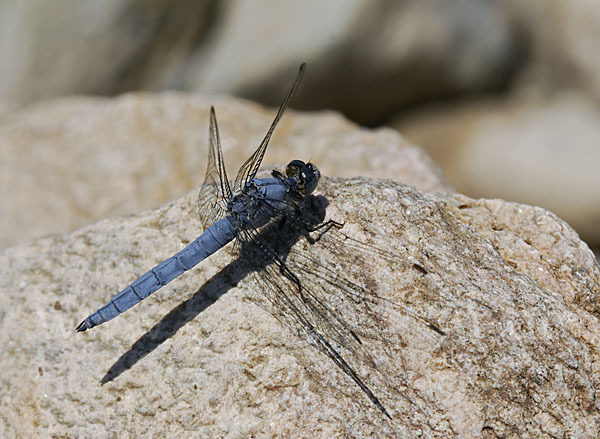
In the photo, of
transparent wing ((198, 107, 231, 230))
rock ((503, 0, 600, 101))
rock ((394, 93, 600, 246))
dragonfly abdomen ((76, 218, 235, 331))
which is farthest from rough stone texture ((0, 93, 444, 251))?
rock ((503, 0, 600, 101))

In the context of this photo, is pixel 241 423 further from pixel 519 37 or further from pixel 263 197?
pixel 519 37

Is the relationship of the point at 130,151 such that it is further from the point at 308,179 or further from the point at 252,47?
the point at 308,179

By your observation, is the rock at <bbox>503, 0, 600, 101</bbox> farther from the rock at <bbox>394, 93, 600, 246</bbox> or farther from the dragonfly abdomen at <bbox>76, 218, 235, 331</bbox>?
the dragonfly abdomen at <bbox>76, 218, 235, 331</bbox>

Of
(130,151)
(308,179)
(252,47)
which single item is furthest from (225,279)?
(252,47)

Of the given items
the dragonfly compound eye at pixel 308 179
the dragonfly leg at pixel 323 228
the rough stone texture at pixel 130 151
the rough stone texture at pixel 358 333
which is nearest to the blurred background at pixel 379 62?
the rough stone texture at pixel 130 151

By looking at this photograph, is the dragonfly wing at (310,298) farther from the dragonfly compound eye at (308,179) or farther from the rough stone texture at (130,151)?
the rough stone texture at (130,151)

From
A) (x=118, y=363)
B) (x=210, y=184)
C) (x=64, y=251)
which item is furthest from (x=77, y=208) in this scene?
(x=118, y=363)
